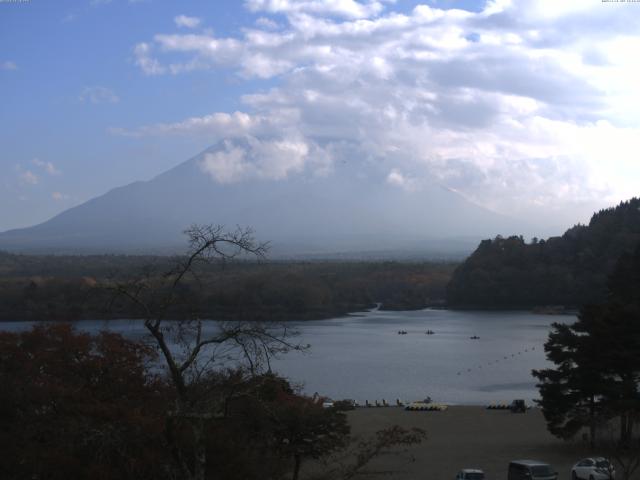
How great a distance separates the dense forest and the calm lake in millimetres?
2751

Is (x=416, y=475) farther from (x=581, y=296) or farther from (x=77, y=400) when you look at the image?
(x=581, y=296)

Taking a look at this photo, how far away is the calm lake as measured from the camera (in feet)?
49.5

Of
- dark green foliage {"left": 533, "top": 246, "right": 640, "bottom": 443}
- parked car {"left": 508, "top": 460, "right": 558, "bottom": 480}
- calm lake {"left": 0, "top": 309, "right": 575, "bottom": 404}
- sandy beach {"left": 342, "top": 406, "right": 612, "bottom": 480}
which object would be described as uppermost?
dark green foliage {"left": 533, "top": 246, "right": 640, "bottom": 443}

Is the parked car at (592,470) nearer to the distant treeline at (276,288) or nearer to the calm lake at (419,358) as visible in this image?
the calm lake at (419,358)

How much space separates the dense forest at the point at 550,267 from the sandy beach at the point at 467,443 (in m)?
23.7

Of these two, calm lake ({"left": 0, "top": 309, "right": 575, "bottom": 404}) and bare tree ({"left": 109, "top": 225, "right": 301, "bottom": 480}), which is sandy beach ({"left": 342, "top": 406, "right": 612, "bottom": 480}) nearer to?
calm lake ({"left": 0, "top": 309, "right": 575, "bottom": 404})

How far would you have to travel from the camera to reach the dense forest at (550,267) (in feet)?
112

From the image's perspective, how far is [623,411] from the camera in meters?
7.25

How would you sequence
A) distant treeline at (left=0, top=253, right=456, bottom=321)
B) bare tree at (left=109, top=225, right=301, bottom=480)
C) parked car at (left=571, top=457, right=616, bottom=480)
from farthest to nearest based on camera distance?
distant treeline at (left=0, top=253, right=456, bottom=321) → parked car at (left=571, top=457, right=616, bottom=480) → bare tree at (left=109, top=225, right=301, bottom=480)

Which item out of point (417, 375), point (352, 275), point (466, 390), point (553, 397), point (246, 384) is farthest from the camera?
point (352, 275)

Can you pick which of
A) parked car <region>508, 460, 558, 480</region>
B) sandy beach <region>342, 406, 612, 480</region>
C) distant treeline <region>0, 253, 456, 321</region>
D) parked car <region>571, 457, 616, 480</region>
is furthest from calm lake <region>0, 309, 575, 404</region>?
parked car <region>571, 457, 616, 480</region>

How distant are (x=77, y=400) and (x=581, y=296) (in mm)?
32515

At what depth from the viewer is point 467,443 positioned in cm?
902

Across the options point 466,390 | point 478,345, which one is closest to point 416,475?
point 466,390
